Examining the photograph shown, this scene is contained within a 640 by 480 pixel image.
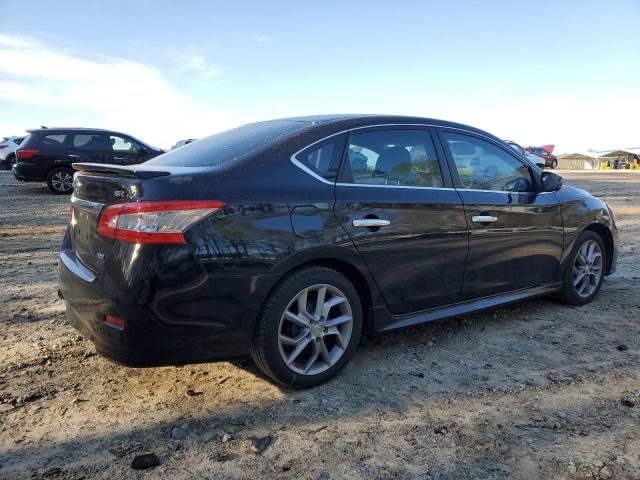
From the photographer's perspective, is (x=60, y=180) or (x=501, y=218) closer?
(x=501, y=218)

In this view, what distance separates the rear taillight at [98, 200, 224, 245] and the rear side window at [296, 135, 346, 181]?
2.40ft

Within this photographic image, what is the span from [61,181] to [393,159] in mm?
12185

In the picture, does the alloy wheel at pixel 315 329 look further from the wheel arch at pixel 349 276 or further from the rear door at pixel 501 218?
the rear door at pixel 501 218

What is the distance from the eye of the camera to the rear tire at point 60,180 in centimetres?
1312

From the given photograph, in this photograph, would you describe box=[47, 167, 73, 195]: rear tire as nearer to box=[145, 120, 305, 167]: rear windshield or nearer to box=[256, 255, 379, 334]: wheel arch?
box=[145, 120, 305, 167]: rear windshield

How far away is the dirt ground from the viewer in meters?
2.28

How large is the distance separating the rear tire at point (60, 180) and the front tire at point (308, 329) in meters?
12.2

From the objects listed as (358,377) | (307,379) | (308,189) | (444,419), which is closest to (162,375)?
(307,379)

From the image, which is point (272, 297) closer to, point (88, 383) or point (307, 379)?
point (307, 379)


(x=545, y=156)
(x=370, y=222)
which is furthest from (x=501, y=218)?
(x=545, y=156)

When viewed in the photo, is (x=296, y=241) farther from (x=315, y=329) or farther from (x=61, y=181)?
(x=61, y=181)

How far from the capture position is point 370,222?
A: 310 centimetres

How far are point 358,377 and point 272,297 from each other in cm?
81

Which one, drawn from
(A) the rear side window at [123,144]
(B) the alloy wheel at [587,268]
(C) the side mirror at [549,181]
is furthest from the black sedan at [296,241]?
(A) the rear side window at [123,144]
